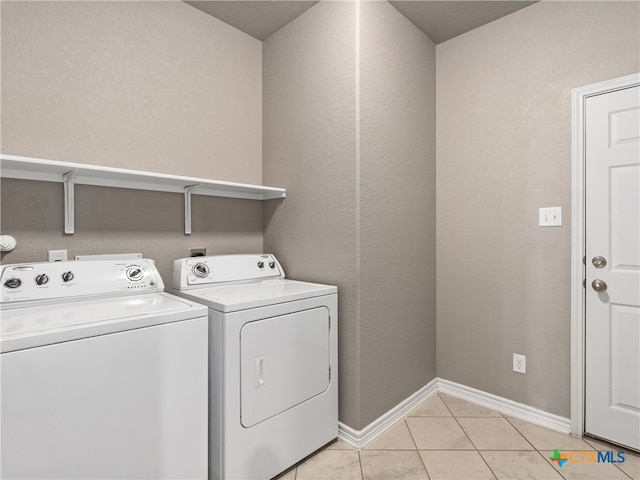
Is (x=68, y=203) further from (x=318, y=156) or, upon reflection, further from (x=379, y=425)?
(x=379, y=425)

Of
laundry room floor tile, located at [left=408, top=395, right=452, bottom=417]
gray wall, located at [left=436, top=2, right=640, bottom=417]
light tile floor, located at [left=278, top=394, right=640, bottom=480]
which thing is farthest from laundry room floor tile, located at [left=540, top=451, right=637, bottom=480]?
laundry room floor tile, located at [left=408, top=395, right=452, bottom=417]

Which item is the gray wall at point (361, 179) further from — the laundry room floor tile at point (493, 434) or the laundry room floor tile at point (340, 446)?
the laundry room floor tile at point (493, 434)

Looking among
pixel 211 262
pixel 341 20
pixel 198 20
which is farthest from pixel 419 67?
pixel 211 262

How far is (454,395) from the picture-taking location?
2451mm

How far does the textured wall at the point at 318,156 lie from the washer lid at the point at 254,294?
0.61 feet

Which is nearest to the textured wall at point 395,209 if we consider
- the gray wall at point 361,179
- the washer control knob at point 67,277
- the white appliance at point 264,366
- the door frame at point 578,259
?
the gray wall at point 361,179

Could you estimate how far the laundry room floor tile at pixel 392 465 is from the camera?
1630 millimetres

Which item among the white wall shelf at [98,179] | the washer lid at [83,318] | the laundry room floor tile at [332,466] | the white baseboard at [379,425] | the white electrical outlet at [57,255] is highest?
the white wall shelf at [98,179]

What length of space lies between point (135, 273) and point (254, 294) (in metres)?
0.59

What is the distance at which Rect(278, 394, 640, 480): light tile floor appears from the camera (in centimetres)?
164

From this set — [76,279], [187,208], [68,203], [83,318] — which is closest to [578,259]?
[187,208]

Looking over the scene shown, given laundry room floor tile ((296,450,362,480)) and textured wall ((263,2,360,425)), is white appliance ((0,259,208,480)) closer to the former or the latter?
laundry room floor tile ((296,450,362,480))

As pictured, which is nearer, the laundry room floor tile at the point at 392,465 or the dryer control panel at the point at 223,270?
the laundry room floor tile at the point at 392,465

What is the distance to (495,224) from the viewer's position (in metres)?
2.27
